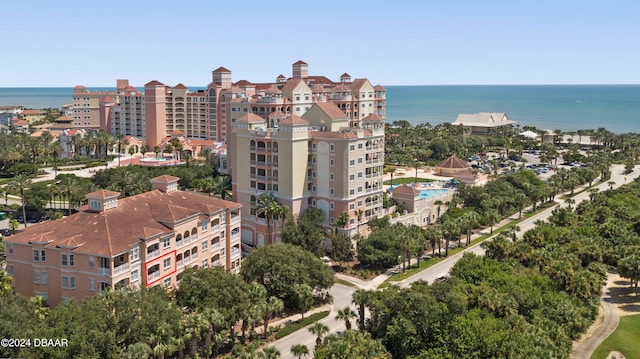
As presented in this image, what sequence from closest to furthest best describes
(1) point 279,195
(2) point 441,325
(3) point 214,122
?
(2) point 441,325 → (1) point 279,195 → (3) point 214,122

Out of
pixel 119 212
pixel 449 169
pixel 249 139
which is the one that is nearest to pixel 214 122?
pixel 449 169

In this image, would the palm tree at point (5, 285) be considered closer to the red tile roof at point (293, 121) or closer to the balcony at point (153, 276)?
the balcony at point (153, 276)

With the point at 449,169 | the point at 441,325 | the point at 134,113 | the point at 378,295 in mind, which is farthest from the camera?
the point at 134,113

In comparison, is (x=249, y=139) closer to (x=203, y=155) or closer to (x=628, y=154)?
(x=203, y=155)

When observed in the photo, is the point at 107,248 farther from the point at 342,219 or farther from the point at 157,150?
the point at 157,150

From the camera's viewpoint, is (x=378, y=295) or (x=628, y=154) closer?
(x=378, y=295)

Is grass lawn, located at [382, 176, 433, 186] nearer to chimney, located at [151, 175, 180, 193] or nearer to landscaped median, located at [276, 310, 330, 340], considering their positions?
chimney, located at [151, 175, 180, 193]

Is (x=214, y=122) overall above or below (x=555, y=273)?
above
